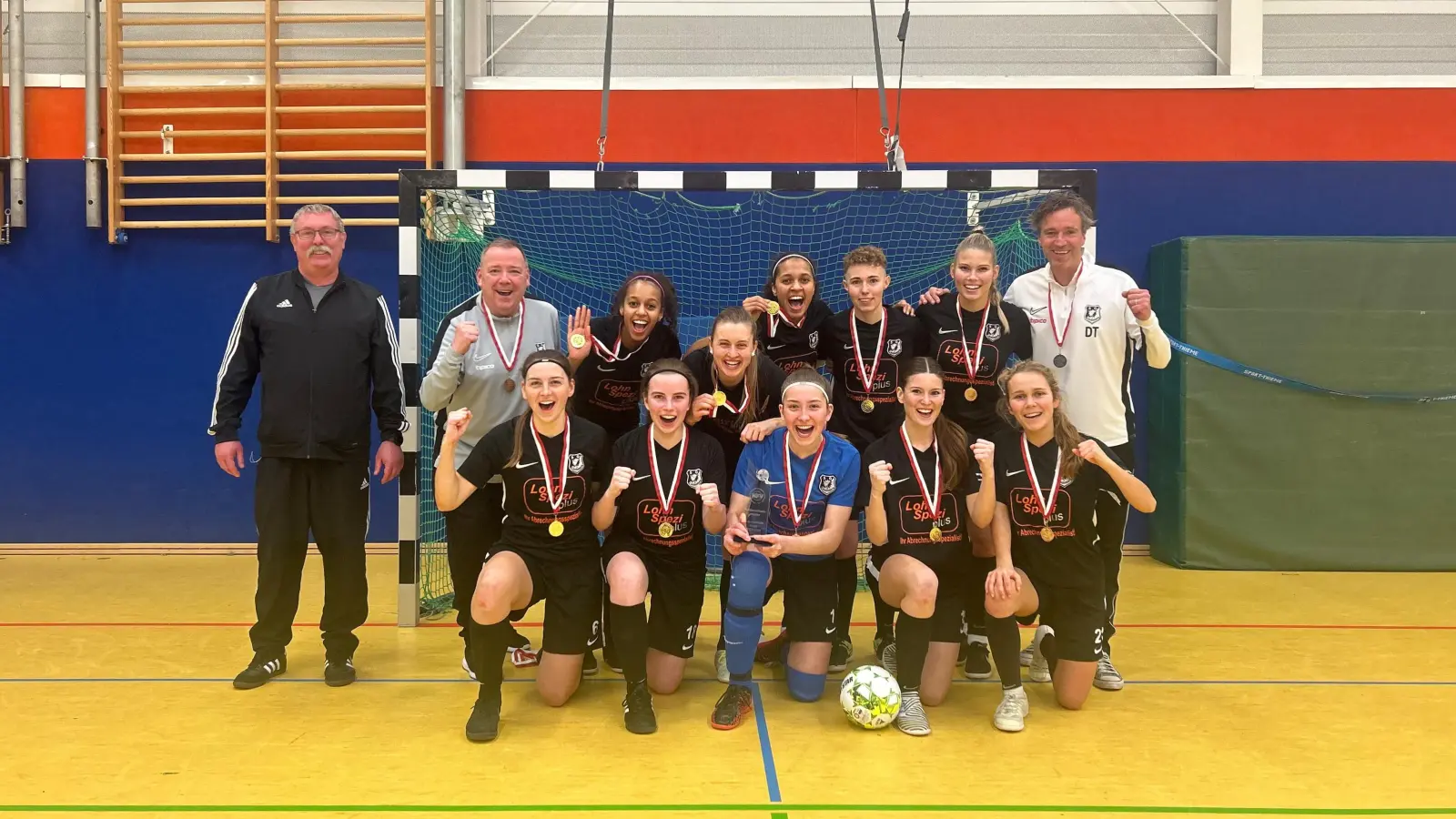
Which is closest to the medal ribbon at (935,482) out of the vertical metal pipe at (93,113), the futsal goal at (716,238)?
the futsal goal at (716,238)

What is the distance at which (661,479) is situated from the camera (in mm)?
3816

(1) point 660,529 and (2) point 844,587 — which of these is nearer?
(1) point 660,529

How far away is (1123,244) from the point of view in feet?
23.2

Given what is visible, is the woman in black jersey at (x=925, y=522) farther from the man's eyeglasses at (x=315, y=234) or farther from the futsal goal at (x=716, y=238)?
the futsal goal at (x=716, y=238)

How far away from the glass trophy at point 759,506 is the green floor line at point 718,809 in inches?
44.6

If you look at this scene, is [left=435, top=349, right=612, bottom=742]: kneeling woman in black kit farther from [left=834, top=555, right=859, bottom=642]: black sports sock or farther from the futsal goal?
the futsal goal

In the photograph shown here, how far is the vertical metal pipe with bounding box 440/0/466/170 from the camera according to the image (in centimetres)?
675

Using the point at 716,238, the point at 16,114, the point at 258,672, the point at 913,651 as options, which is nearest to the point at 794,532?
the point at 913,651

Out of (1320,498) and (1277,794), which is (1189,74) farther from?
(1277,794)

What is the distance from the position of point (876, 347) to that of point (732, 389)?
0.68 metres

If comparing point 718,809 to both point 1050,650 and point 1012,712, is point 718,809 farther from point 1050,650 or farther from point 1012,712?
point 1050,650

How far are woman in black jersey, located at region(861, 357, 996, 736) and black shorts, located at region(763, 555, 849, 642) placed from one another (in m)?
0.21

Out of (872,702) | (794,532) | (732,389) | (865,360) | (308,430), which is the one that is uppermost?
(865,360)

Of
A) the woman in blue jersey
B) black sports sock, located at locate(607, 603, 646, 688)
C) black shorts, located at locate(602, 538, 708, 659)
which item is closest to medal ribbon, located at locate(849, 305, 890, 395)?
the woman in blue jersey
